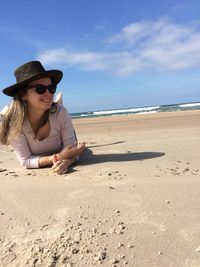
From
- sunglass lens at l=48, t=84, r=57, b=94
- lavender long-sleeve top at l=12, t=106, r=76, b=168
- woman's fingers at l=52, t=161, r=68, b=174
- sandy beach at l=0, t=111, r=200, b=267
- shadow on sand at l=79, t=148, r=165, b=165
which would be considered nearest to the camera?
sandy beach at l=0, t=111, r=200, b=267

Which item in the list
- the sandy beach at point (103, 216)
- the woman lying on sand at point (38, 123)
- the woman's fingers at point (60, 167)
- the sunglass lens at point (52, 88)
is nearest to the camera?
the sandy beach at point (103, 216)

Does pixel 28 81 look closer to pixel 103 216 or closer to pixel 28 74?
pixel 28 74

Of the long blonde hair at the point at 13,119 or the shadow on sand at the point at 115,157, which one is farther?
the shadow on sand at the point at 115,157

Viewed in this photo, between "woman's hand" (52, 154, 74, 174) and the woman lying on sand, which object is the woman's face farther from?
"woman's hand" (52, 154, 74, 174)

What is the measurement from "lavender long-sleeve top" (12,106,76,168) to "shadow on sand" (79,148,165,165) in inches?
13.3

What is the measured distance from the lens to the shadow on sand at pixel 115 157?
4.36 m

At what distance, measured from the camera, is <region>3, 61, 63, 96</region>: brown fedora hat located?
12.3 feet

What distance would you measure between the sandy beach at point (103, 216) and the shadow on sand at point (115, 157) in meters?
0.42

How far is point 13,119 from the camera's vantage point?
399 cm

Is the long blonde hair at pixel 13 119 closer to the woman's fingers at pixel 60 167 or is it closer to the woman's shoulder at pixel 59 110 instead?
the woman's shoulder at pixel 59 110

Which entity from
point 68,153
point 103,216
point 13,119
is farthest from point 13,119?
point 103,216

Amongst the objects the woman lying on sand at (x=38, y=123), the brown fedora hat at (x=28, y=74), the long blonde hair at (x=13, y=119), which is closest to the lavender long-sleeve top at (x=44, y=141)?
the woman lying on sand at (x=38, y=123)

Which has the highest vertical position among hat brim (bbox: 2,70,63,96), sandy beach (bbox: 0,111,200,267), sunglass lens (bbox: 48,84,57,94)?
hat brim (bbox: 2,70,63,96)

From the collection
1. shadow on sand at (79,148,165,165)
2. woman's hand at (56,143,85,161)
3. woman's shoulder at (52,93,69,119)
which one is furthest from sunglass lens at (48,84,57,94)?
shadow on sand at (79,148,165,165)
